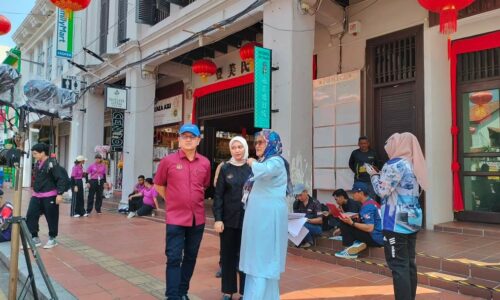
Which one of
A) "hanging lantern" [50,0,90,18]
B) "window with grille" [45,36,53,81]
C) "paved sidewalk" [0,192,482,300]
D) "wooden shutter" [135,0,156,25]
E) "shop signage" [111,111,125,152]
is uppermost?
"window with grille" [45,36,53,81]

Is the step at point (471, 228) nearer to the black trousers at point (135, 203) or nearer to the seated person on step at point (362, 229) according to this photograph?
the seated person on step at point (362, 229)

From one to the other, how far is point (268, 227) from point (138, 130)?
9643 millimetres

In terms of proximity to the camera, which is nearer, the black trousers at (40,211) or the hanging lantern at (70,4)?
the black trousers at (40,211)

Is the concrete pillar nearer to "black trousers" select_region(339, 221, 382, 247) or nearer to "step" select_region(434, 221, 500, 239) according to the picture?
"black trousers" select_region(339, 221, 382, 247)

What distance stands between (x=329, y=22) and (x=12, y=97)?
20.9 feet

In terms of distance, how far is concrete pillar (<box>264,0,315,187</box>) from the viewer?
23.3 ft

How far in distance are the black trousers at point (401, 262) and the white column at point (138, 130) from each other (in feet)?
31.9

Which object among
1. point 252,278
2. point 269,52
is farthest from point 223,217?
point 269,52

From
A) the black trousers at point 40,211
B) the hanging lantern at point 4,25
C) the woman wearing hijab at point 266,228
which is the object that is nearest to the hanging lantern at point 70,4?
the hanging lantern at point 4,25

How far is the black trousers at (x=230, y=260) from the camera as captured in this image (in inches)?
162

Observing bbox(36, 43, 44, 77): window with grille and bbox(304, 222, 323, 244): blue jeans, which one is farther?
bbox(36, 43, 44, 77): window with grille

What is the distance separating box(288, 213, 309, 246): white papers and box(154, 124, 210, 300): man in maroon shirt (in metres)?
2.33

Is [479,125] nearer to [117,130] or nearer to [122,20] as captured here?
[117,130]

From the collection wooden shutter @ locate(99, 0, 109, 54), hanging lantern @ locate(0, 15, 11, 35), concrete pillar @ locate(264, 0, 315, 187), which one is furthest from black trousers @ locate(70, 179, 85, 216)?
concrete pillar @ locate(264, 0, 315, 187)
